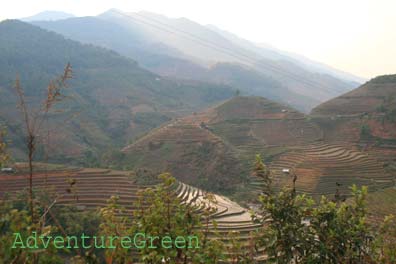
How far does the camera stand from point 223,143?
45.6 m

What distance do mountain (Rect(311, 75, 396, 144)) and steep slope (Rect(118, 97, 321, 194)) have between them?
3445mm

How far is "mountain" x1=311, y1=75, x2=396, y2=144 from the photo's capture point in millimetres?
46578

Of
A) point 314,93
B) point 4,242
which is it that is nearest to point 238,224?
point 4,242

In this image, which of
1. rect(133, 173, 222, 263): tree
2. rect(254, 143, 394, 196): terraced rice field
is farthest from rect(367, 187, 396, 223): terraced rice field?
rect(133, 173, 222, 263): tree

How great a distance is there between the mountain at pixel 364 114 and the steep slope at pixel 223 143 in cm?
344

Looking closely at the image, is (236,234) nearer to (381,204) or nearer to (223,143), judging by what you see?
(381,204)

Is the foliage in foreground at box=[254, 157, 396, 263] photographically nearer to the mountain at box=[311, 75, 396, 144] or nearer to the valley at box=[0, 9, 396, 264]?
the valley at box=[0, 9, 396, 264]

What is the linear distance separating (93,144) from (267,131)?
101 ft

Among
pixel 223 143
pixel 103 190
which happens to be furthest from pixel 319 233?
pixel 223 143

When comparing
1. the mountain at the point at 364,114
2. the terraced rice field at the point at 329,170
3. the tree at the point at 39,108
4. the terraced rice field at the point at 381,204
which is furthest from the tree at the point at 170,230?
the mountain at the point at 364,114

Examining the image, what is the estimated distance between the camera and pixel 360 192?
204 inches

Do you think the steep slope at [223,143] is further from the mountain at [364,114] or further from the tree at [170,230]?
the tree at [170,230]

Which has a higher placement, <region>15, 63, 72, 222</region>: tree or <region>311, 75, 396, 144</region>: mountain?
<region>15, 63, 72, 222</region>: tree

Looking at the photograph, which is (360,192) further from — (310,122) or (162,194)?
(310,122)
